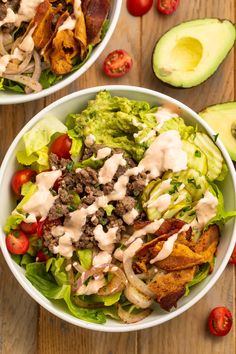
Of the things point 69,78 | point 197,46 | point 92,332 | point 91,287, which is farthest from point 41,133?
point 92,332

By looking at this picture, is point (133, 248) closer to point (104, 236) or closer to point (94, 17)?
point (104, 236)

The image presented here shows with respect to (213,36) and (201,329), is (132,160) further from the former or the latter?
(201,329)

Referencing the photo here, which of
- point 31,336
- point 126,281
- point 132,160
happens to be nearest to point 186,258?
point 126,281

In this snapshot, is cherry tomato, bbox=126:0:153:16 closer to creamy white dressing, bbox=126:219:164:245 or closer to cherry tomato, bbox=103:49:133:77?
cherry tomato, bbox=103:49:133:77

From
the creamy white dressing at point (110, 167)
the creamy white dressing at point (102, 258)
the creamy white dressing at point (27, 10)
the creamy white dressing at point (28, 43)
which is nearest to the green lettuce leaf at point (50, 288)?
the creamy white dressing at point (102, 258)

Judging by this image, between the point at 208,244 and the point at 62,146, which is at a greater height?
the point at 62,146

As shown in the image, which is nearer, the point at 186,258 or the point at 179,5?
the point at 186,258

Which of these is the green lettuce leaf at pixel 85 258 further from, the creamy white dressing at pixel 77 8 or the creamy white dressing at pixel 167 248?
the creamy white dressing at pixel 77 8
